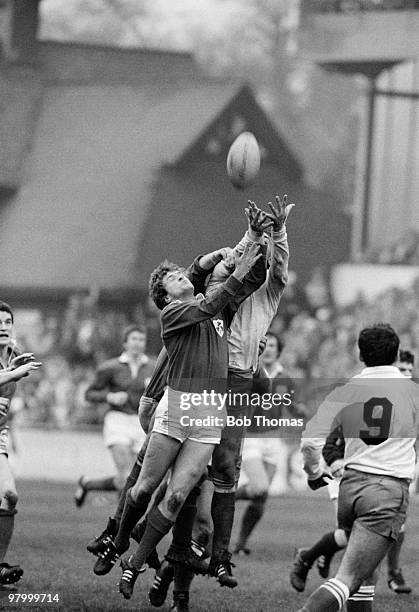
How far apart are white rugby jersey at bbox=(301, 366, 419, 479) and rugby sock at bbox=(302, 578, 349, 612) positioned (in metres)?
0.65

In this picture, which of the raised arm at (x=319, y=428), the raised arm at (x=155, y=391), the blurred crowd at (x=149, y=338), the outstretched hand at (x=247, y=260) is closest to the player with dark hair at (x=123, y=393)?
the raised arm at (x=155, y=391)

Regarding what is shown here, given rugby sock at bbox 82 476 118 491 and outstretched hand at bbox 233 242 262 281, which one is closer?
outstretched hand at bbox 233 242 262 281

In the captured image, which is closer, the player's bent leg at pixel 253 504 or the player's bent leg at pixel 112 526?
the player's bent leg at pixel 112 526

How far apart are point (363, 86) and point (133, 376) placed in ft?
62.5

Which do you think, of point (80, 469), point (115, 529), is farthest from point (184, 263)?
point (115, 529)

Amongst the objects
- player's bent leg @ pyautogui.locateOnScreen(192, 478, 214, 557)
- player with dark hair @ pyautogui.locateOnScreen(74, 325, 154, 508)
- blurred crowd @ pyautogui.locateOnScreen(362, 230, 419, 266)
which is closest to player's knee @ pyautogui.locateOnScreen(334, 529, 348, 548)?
player's bent leg @ pyautogui.locateOnScreen(192, 478, 214, 557)

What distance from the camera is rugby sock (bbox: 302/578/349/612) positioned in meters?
7.06

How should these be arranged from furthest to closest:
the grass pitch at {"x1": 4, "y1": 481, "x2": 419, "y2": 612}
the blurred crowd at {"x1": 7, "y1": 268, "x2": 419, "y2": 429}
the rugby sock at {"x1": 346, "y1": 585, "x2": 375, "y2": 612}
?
the blurred crowd at {"x1": 7, "y1": 268, "x2": 419, "y2": 429} → the grass pitch at {"x1": 4, "y1": 481, "x2": 419, "y2": 612} → the rugby sock at {"x1": 346, "y1": 585, "x2": 375, "y2": 612}

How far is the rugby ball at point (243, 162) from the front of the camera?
8.72 metres

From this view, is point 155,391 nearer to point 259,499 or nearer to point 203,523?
point 203,523

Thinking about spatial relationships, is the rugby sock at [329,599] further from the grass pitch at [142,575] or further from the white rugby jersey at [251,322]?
the white rugby jersey at [251,322]

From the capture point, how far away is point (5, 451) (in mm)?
9148

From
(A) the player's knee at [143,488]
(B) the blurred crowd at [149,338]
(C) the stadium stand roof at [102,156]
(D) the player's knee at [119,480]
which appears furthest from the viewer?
(C) the stadium stand roof at [102,156]

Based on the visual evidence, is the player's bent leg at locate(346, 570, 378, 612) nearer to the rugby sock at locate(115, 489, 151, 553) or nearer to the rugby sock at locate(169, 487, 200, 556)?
the rugby sock at locate(169, 487, 200, 556)
